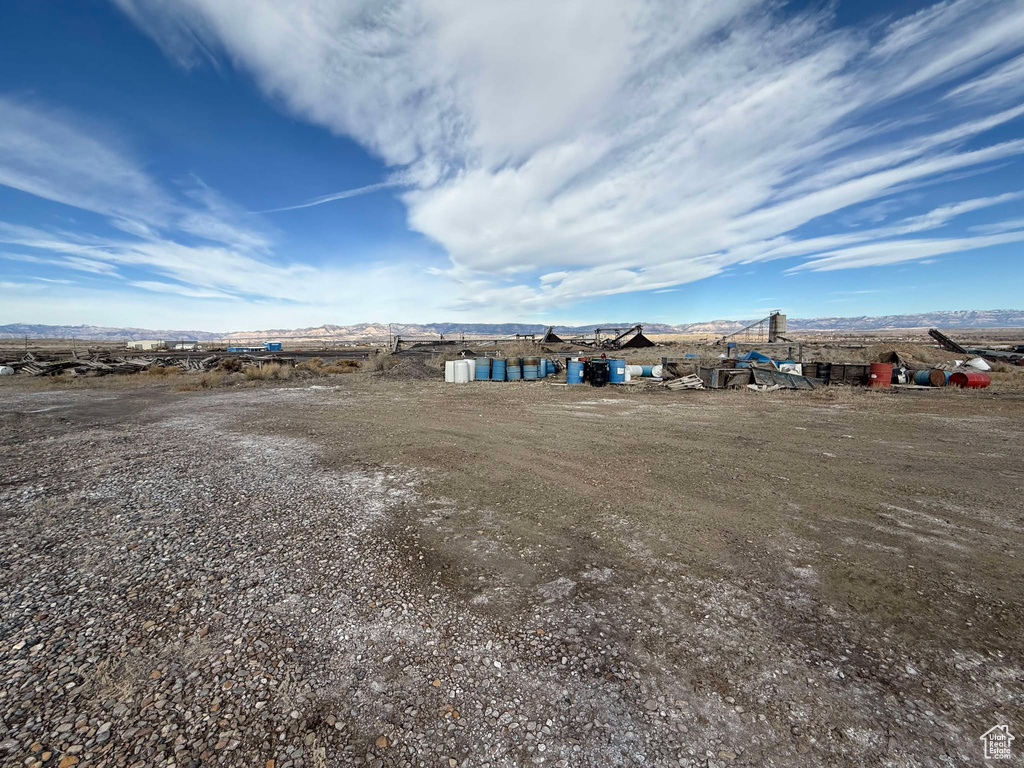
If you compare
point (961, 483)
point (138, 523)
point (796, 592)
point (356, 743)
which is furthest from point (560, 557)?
point (961, 483)

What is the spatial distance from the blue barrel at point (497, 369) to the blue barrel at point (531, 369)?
1.26 m

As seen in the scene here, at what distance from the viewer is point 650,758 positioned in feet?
9.04

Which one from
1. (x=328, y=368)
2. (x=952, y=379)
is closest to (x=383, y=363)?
(x=328, y=368)

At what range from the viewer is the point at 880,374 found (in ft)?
63.3

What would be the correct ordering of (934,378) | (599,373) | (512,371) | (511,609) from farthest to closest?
(512,371) → (599,373) → (934,378) → (511,609)

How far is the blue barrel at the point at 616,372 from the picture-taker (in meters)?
22.1

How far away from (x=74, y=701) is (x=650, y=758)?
4.26 metres

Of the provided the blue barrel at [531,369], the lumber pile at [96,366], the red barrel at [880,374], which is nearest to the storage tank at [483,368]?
the blue barrel at [531,369]

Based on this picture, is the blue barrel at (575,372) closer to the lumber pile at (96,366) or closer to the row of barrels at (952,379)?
the row of barrels at (952,379)

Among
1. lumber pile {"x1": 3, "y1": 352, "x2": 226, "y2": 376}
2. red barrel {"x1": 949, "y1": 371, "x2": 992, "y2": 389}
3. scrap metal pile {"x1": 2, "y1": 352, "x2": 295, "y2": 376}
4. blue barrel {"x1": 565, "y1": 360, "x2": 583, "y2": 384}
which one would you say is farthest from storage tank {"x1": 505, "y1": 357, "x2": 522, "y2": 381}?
red barrel {"x1": 949, "y1": 371, "x2": 992, "y2": 389}

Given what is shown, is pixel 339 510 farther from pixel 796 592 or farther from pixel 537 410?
pixel 537 410

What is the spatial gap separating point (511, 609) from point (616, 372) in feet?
62.3

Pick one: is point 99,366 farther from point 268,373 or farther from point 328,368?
point 328,368

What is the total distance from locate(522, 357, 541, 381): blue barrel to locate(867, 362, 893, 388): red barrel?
→ 53.5 ft
